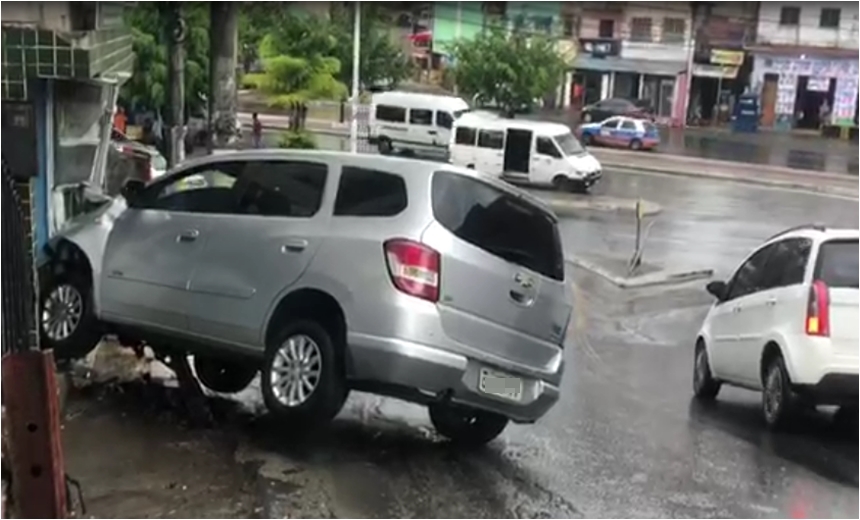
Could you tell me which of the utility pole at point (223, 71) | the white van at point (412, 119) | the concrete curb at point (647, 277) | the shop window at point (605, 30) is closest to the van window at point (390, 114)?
the white van at point (412, 119)

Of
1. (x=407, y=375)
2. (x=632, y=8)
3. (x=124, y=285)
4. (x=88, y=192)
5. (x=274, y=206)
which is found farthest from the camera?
(x=88, y=192)

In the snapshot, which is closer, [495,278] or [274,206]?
[495,278]

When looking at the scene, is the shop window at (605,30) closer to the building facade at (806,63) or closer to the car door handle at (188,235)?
the building facade at (806,63)

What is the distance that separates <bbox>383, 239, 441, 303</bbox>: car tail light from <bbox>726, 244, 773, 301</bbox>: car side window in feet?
9.07

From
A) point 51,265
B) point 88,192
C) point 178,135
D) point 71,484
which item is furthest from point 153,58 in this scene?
point 71,484

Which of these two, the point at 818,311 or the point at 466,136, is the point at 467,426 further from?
the point at 466,136

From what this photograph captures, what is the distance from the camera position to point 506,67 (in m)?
6.79

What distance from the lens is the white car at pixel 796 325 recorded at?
6.12m

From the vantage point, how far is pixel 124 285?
19.7 feet

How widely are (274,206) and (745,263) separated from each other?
320cm

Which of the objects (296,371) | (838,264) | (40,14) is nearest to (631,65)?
(838,264)

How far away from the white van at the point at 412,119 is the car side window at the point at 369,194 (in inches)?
36.5

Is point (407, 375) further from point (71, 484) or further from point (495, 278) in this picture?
point (71, 484)

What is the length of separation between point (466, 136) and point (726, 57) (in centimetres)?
185
